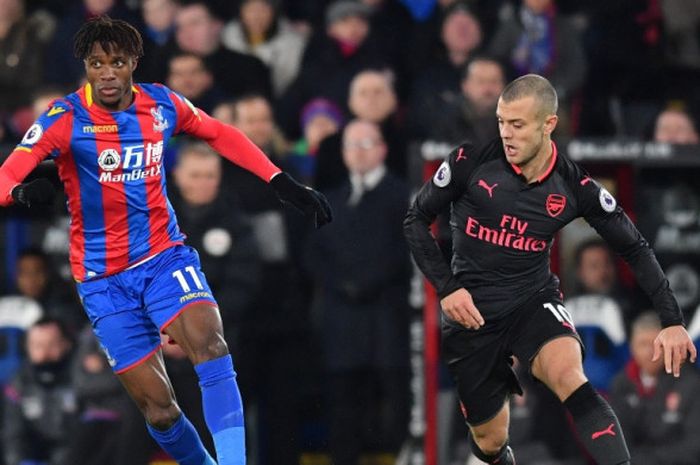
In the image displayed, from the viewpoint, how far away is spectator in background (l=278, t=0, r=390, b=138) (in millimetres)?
11562

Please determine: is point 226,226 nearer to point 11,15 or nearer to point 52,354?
point 52,354

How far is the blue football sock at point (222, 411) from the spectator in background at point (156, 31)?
4.55m

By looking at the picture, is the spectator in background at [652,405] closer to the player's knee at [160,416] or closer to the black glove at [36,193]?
the player's knee at [160,416]

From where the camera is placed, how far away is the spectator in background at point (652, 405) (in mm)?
10383

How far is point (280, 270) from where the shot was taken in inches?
427

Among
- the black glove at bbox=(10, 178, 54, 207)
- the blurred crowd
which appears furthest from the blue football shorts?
the blurred crowd

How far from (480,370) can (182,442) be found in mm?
1462

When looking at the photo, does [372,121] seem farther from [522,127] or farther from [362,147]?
[522,127]

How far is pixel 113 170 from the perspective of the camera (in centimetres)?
757

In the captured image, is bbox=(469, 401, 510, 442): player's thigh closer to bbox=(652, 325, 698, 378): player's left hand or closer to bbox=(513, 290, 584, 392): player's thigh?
bbox=(513, 290, 584, 392): player's thigh

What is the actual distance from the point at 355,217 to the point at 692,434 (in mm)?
2500

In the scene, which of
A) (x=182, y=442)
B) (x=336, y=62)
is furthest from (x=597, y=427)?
(x=336, y=62)

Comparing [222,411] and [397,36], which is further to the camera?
[397,36]

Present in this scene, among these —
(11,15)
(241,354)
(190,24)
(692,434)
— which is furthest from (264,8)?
(692,434)
